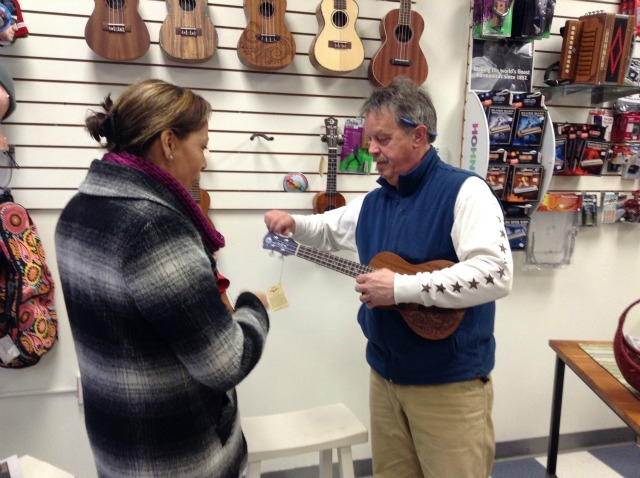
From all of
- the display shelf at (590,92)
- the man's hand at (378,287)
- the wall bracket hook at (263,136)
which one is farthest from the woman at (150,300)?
the display shelf at (590,92)

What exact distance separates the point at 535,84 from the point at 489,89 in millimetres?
283

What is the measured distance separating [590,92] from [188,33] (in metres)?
2.03

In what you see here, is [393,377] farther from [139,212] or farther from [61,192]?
[61,192]

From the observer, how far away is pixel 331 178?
2307 mm

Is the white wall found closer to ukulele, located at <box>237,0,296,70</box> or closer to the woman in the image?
ukulele, located at <box>237,0,296,70</box>

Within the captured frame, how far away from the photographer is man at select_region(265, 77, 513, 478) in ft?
4.90

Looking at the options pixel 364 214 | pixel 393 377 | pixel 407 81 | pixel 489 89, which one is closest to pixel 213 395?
pixel 393 377

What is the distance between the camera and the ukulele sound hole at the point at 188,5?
2.02m

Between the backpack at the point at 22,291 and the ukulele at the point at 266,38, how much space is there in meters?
1.12

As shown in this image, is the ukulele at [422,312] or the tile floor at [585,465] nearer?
the ukulele at [422,312]

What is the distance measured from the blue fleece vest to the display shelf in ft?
4.18

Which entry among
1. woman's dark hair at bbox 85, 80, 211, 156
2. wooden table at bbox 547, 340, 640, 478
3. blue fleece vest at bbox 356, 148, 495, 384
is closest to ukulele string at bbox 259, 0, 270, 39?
blue fleece vest at bbox 356, 148, 495, 384

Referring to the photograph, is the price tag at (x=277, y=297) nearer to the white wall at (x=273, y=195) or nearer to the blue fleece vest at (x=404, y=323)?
the white wall at (x=273, y=195)

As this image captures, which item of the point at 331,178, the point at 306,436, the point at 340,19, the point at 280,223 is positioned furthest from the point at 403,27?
the point at 306,436
